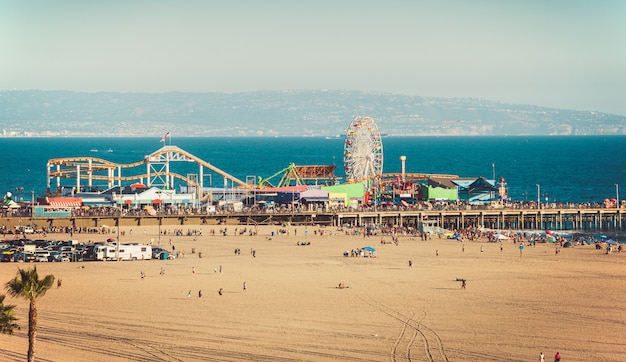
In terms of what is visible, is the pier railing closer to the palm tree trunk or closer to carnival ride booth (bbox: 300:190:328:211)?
carnival ride booth (bbox: 300:190:328:211)

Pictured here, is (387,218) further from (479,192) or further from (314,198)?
(479,192)

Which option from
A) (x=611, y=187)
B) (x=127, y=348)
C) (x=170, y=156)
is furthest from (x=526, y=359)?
(x=611, y=187)

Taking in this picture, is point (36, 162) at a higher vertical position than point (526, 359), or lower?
higher

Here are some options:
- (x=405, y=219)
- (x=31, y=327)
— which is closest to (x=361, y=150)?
(x=405, y=219)

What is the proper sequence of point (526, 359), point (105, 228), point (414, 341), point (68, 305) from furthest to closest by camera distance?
point (105, 228) → point (68, 305) → point (414, 341) → point (526, 359)

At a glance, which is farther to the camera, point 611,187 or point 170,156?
point 611,187

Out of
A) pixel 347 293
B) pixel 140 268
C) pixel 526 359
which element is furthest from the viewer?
pixel 140 268

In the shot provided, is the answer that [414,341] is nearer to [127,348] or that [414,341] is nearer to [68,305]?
[127,348]

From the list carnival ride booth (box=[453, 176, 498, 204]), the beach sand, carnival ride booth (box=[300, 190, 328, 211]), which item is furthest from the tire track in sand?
carnival ride booth (box=[453, 176, 498, 204])
